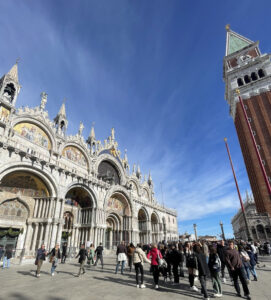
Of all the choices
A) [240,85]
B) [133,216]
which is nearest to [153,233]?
[133,216]

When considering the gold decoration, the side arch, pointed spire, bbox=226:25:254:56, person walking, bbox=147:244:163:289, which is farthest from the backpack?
pointed spire, bbox=226:25:254:56

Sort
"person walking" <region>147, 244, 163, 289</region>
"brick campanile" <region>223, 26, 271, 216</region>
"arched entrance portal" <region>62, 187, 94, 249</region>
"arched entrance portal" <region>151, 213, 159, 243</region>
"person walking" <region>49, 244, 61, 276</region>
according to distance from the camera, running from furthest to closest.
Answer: "arched entrance portal" <region>151, 213, 159, 243</region>
"brick campanile" <region>223, 26, 271, 216</region>
"arched entrance portal" <region>62, 187, 94, 249</region>
"person walking" <region>49, 244, 61, 276</region>
"person walking" <region>147, 244, 163, 289</region>

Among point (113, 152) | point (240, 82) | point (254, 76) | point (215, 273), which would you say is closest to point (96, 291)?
point (215, 273)

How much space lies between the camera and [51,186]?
16.7 metres

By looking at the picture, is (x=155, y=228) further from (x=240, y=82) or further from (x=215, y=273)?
(x=240, y=82)

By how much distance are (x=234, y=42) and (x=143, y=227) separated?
178 ft

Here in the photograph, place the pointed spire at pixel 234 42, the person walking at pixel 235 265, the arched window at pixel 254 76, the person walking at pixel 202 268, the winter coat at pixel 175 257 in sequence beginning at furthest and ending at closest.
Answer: the pointed spire at pixel 234 42 → the arched window at pixel 254 76 → the winter coat at pixel 175 257 → the person walking at pixel 235 265 → the person walking at pixel 202 268

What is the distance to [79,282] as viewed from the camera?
23.5 feet

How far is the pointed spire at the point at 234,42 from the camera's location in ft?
156

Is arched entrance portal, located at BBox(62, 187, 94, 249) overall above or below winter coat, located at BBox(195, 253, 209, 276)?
above

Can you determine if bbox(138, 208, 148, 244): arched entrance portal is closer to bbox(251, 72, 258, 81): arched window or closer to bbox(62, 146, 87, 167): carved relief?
bbox(62, 146, 87, 167): carved relief

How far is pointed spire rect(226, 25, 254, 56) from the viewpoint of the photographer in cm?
4747

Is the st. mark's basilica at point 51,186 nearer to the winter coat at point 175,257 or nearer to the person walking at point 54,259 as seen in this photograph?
the person walking at point 54,259

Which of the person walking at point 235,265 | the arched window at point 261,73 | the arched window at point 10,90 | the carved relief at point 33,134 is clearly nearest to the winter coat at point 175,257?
the person walking at point 235,265
